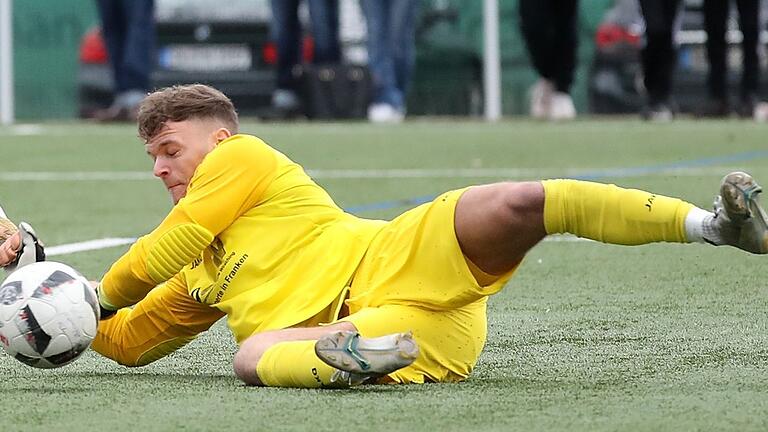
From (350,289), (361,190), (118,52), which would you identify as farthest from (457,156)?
(350,289)

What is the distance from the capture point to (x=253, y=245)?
434 centimetres

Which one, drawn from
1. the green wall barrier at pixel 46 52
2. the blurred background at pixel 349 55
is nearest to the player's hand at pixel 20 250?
the blurred background at pixel 349 55

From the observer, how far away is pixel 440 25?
16.2 meters

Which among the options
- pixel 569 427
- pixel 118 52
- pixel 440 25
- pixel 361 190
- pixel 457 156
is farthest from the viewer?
pixel 440 25

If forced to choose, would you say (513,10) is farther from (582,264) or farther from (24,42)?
(582,264)

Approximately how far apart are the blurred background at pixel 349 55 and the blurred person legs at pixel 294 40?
1.19 ft

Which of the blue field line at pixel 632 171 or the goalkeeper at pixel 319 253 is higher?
the goalkeeper at pixel 319 253

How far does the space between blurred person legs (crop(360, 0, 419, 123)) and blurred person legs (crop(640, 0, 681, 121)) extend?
1840 mm

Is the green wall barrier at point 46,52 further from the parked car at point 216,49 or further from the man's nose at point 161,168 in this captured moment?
the man's nose at point 161,168

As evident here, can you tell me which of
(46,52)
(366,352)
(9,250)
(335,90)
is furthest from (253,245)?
(46,52)

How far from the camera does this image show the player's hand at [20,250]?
15.0 ft

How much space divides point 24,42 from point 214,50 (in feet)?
8.85

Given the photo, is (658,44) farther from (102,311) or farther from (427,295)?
(427,295)

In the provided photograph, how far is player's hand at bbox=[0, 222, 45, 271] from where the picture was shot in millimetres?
4582
